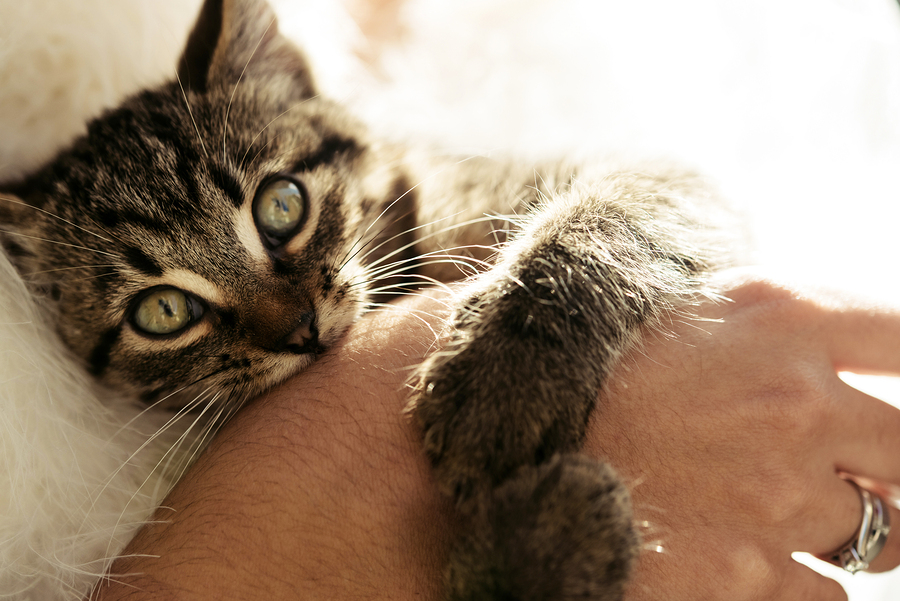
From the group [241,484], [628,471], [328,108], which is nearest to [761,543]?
[628,471]

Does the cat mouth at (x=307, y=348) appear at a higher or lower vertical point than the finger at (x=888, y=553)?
higher

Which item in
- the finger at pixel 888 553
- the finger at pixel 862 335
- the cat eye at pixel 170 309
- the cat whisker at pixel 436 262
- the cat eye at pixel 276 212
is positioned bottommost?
the finger at pixel 888 553

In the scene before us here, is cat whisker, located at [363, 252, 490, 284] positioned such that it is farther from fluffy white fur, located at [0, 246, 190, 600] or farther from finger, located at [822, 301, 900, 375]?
finger, located at [822, 301, 900, 375]

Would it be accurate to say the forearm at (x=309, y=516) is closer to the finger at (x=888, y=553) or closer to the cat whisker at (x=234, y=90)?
the cat whisker at (x=234, y=90)

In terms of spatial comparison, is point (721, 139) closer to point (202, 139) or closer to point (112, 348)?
point (202, 139)

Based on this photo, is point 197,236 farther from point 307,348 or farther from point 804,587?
point 804,587

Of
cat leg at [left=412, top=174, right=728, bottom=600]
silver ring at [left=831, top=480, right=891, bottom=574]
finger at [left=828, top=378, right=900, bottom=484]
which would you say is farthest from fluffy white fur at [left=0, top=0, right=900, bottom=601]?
cat leg at [left=412, top=174, right=728, bottom=600]

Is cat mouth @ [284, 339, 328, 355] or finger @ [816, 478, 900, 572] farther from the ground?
cat mouth @ [284, 339, 328, 355]

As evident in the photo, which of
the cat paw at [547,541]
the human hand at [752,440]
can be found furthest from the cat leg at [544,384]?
the human hand at [752,440]
